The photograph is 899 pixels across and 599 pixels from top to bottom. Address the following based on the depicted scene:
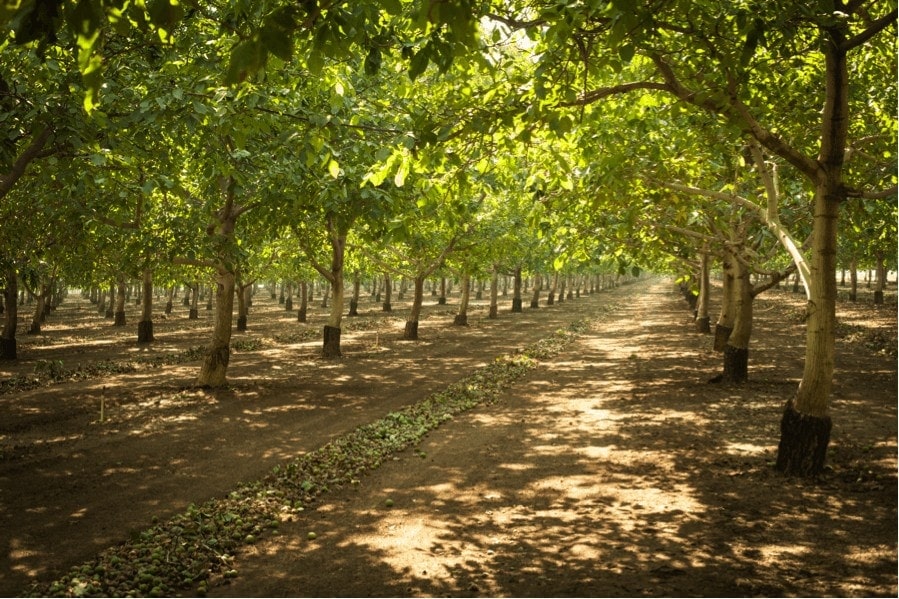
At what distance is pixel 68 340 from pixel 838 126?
34.2m

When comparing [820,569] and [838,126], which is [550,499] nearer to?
[820,569]

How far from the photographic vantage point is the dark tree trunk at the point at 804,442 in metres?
9.33

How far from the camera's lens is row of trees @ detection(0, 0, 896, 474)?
20.5ft

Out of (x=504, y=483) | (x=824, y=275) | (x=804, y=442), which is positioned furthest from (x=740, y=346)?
(x=504, y=483)

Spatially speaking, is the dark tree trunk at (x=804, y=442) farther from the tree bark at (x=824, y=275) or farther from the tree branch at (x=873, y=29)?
the tree branch at (x=873, y=29)

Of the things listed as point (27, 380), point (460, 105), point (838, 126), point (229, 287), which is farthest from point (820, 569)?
point (27, 380)

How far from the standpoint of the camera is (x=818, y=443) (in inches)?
369

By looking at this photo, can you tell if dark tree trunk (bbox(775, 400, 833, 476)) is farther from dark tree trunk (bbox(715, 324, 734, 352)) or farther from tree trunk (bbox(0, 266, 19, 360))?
tree trunk (bbox(0, 266, 19, 360))

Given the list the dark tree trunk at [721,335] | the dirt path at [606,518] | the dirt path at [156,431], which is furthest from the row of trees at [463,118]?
the dark tree trunk at [721,335]

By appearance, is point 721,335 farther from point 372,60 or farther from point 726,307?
Answer: point 372,60

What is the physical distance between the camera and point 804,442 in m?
9.42

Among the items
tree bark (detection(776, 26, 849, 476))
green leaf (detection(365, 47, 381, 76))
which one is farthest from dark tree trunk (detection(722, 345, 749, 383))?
green leaf (detection(365, 47, 381, 76))

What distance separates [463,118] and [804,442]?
6629 millimetres

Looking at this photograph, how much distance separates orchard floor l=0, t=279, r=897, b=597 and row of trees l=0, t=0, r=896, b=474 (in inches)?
69.5
